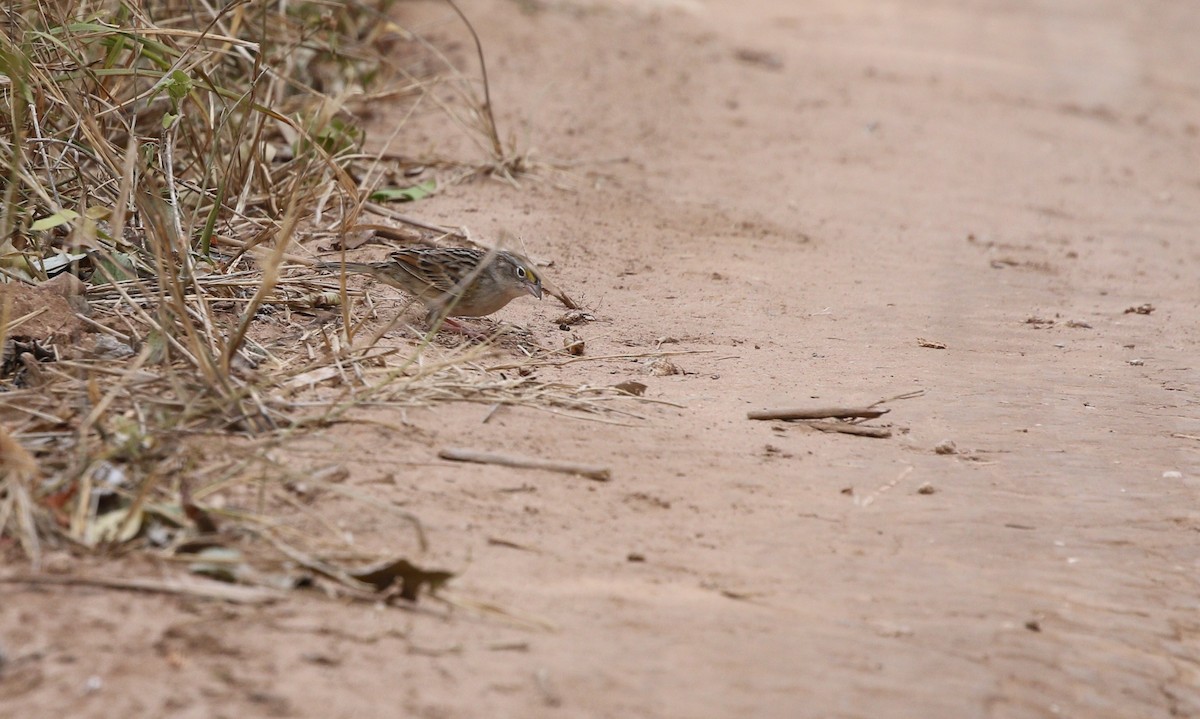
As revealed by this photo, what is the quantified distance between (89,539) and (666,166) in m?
5.50

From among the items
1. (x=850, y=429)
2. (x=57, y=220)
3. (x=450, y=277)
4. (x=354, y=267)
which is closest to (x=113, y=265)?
(x=57, y=220)

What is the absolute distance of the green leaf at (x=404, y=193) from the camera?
260 inches

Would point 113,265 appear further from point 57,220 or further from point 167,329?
point 167,329

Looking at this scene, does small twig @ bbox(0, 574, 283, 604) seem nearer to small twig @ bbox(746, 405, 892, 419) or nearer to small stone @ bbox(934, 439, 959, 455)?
small twig @ bbox(746, 405, 892, 419)

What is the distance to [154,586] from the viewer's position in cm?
300

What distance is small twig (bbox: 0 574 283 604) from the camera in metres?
2.99

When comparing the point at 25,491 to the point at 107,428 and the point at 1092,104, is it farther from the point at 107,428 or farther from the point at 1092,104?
the point at 1092,104

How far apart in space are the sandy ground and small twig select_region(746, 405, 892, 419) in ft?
0.19

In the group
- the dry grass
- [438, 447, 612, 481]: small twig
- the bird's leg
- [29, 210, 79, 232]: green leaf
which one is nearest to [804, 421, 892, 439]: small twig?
the dry grass

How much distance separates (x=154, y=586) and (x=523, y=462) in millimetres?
1186

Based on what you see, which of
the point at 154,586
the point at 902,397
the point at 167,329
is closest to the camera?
the point at 154,586

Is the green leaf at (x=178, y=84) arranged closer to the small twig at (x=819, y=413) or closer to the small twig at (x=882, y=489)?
the small twig at (x=819, y=413)

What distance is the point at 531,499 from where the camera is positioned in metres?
3.70

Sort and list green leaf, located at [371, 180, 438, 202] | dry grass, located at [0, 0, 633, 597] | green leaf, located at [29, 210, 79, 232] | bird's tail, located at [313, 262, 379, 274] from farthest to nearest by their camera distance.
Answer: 1. green leaf, located at [371, 180, 438, 202]
2. bird's tail, located at [313, 262, 379, 274]
3. green leaf, located at [29, 210, 79, 232]
4. dry grass, located at [0, 0, 633, 597]
